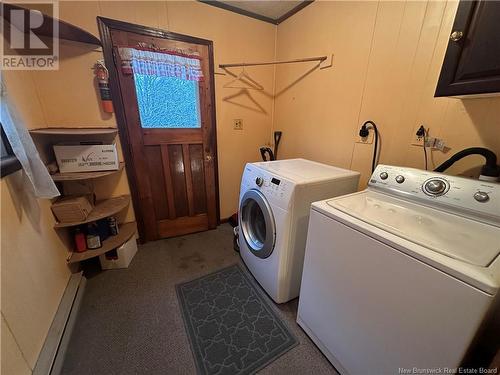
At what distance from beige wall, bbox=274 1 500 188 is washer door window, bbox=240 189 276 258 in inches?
35.1

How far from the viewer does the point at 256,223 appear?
1.75m

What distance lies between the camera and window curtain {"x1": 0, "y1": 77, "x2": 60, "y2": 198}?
0.97m

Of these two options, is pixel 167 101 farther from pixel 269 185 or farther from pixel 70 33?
pixel 269 185

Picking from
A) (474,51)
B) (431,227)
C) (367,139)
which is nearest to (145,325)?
(431,227)

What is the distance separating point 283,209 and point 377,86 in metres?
1.16

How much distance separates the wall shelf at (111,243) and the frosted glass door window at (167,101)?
1.03 metres

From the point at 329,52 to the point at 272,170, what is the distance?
→ 4.03 feet

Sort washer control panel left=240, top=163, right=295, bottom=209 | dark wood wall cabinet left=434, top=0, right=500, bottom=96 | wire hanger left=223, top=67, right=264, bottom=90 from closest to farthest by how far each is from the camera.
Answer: dark wood wall cabinet left=434, top=0, right=500, bottom=96 → washer control panel left=240, top=163, right=295, bottom=209 → wire hanger left=223, top=67, right=264, bottom=90

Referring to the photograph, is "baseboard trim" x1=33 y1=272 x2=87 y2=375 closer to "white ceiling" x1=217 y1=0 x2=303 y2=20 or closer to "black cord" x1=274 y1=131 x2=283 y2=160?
"black cord" x1=274 y1=131 x2=283 y2=160

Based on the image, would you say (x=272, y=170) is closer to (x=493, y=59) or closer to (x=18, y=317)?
(x=493, y=59)

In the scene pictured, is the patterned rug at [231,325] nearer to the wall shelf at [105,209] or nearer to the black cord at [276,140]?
the wall shelf at [105,209]

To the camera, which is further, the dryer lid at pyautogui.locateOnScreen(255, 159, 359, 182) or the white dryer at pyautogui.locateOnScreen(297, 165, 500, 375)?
the dryer lid at pyautogui.locateOnScreen(255, 159, 359, 182)

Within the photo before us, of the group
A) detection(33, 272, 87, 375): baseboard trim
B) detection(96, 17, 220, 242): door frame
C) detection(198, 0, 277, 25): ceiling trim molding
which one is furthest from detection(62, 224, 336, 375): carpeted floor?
detection(198, 0, 277, 25): ceiling trim molding

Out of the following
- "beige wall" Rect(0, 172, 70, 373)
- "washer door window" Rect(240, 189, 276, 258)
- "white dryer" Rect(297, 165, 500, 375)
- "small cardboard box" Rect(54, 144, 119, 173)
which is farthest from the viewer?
"small cardboard box" Rect(54, 144, 119, 173)
